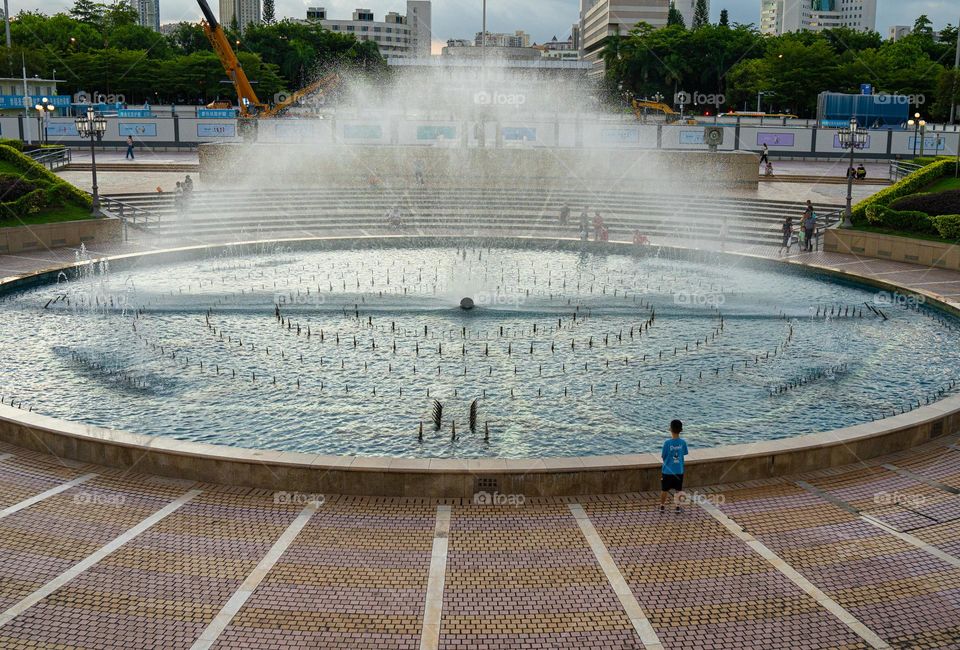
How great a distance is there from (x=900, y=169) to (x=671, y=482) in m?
38.4

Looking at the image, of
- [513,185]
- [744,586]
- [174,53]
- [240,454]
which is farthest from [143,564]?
[174,53]

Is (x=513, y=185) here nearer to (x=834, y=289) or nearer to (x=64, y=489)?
(x=834, y=289)

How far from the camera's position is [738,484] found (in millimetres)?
11969

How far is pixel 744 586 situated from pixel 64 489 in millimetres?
8280

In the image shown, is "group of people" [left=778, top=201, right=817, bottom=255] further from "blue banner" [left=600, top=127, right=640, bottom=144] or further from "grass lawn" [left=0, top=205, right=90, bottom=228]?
"grass lawn" [left=0, top=205, right=90, bottom=228]

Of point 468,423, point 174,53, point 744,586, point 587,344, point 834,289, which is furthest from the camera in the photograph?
point 174,53

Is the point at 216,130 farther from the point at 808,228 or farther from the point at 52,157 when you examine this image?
the point at 808,228

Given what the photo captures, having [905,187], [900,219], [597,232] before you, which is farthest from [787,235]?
[597,232]

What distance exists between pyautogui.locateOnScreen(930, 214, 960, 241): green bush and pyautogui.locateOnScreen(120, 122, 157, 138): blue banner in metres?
44.2

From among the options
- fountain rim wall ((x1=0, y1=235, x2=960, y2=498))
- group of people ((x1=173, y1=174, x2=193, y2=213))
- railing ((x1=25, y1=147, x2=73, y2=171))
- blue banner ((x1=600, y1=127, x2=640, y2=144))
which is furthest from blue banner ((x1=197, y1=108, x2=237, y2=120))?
fountain rim wall ((x1=0, y1=235, x2=960, y2=498))

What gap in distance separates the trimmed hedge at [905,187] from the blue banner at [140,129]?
4101 cm

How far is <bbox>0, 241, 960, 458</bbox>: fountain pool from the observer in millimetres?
14242

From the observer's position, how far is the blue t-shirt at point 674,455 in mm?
11062

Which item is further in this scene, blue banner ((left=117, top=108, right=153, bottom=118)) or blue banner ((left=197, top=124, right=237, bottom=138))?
blue banner ((left=117, top=108, right=153, bottom=118))
